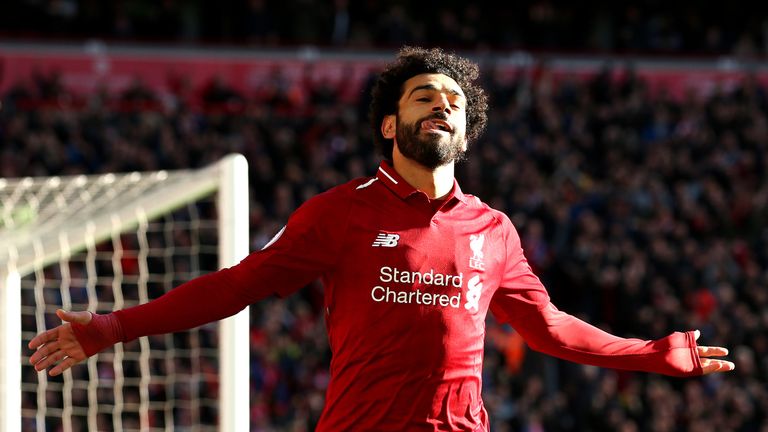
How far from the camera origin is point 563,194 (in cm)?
1897

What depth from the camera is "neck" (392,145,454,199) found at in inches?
179

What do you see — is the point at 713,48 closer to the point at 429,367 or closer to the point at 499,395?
the point at 499,395

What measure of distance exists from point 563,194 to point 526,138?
1.47 metres

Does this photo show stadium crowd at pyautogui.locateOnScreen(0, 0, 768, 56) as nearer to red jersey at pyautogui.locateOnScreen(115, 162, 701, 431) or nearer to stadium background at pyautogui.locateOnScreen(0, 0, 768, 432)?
stadium background at pyautogui.locateOnScreen(0, 0, 768, 432)

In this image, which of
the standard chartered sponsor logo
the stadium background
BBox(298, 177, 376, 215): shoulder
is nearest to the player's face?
BBox(298, 177, 376, 215): shoulder

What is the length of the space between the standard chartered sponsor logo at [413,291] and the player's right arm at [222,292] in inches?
7.0

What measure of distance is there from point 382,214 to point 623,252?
44.0 feet

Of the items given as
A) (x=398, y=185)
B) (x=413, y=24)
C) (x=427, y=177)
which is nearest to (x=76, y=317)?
(x=398, y=185)

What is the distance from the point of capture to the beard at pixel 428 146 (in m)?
4.48

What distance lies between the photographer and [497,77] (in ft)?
70.6

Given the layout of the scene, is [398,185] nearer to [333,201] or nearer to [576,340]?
[333,201]

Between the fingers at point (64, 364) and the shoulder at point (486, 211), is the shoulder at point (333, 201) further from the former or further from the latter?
the fingers at point (64, 364)

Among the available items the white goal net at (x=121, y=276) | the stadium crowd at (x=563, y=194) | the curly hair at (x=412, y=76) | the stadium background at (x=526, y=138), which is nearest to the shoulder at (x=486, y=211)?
the curly hair at (x=412, y=76)

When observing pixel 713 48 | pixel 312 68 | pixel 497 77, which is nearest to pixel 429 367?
pixel 497 77
